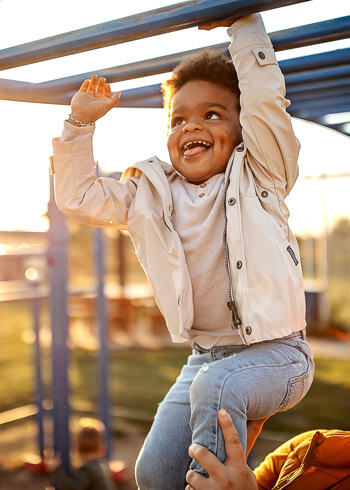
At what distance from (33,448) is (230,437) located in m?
3.54

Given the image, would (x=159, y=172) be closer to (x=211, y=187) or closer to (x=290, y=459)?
(x=211, y=187)

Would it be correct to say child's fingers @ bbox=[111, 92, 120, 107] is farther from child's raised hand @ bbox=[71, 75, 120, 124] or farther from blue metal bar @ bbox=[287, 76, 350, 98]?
blue metal bar @ bbox=[287, 76, 350, 98]

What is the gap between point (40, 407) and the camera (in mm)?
4129

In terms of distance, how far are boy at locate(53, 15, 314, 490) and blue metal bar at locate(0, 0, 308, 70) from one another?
25 cm

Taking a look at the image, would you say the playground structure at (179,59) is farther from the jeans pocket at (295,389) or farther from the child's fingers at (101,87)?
the jeans pocket at (295,389)

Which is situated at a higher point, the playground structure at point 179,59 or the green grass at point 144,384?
the playground structure at point 179,59

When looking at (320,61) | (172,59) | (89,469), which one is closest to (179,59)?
(172,59)

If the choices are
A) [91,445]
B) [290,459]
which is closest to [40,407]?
[91,445]

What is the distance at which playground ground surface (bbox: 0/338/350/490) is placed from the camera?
12.7 feet

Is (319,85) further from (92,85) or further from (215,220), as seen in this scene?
(92,85)

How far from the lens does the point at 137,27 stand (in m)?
1.34

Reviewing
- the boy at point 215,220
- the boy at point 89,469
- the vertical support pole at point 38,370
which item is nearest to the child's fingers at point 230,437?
the boy at point 215,220

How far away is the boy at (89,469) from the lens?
3.42 metres

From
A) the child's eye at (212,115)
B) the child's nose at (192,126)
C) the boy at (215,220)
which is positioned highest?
the child's eye at (212,115)
